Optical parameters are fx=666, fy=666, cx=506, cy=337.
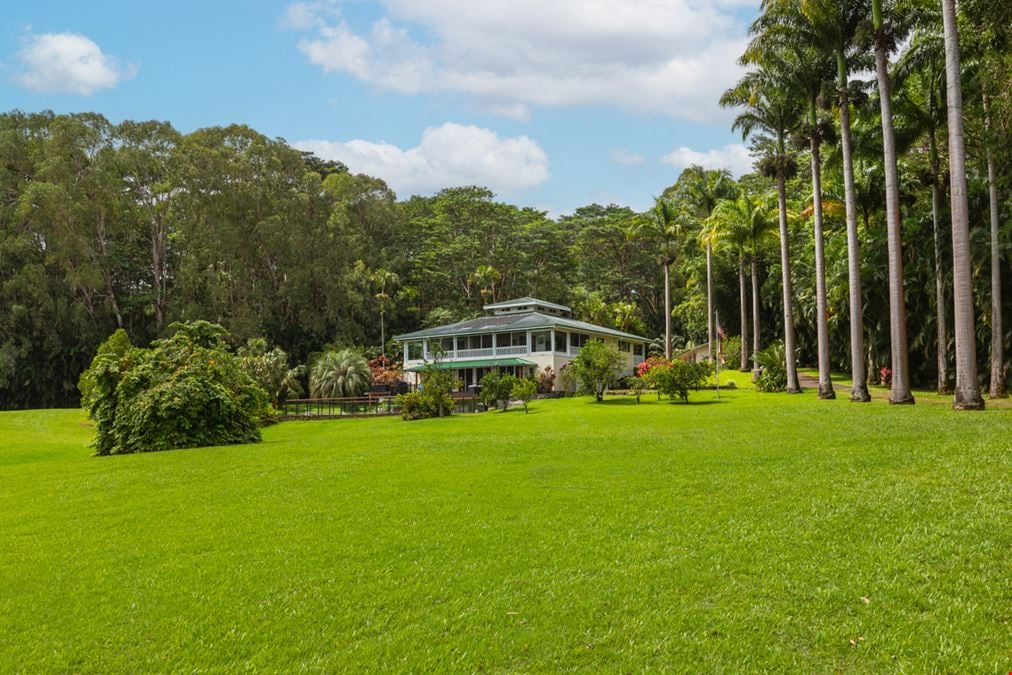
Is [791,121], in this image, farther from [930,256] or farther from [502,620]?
[502,620]

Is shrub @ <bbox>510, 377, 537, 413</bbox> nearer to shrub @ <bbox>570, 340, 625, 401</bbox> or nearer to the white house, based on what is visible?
shrub @ <bbox>570, 340, 625, 401</bbox>

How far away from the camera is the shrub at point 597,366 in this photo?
2848cm

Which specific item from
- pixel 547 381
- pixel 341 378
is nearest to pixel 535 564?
pixel 547 381

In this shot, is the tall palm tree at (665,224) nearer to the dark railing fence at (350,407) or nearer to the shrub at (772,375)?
the shrub at (772,375)

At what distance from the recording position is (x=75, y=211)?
143 ft

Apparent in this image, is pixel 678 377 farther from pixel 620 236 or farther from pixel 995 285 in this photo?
pixel 620 236

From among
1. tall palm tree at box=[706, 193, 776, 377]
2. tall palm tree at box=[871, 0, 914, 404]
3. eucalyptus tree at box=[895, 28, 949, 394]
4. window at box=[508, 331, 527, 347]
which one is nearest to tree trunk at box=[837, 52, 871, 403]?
tall palm tree at box=[871, 0, 914, 404]

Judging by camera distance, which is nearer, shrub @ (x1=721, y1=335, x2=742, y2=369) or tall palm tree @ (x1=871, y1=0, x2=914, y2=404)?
tall palm tree @ (x1=871, y1=0, x2=914, y2=404)

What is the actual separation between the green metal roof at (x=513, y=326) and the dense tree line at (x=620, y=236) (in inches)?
240

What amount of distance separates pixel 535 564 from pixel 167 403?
48.8 feet

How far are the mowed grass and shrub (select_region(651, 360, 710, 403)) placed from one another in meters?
13.9

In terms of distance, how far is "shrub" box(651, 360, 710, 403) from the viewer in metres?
26.0

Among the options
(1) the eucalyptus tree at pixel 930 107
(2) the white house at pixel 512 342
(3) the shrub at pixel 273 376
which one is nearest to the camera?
(1) the eucalyptus tree at pixel 930 107

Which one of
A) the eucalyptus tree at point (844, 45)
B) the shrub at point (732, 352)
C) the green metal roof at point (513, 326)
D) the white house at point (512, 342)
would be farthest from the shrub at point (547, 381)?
the eucalyptus tree at point (844, 45)
